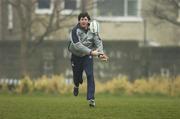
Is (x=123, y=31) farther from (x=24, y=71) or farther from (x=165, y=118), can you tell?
(x=165, y=118)

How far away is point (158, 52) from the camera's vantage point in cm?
3541

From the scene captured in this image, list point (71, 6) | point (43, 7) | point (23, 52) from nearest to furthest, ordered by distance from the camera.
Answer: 1. point (23, 52)
2. point (71, 6)
3. point (43, 7)

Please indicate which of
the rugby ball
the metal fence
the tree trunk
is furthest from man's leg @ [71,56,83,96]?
the metal fence

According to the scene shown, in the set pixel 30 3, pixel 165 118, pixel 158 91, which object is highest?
pixel 30 3

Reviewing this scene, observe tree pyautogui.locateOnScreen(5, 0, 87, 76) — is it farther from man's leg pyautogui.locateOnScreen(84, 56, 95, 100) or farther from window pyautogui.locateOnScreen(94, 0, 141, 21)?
man's leg pyautogui.locateOnScreen(84, 56, 95, 100)

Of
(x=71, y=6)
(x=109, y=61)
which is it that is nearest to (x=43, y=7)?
(x=71, y=6)

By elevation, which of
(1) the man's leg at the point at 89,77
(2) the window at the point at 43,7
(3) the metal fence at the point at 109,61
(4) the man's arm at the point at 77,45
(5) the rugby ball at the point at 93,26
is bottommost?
(3) the metal fence at the point at 109,61

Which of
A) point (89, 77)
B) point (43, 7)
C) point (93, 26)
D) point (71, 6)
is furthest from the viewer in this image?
point (43, 7)

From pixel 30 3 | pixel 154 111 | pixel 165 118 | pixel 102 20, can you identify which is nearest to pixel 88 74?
pixel 154 111

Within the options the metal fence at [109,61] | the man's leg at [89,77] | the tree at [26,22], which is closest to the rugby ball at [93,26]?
the man's leg at [89,77]

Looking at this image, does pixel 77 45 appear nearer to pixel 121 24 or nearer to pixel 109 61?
pixel 109 61

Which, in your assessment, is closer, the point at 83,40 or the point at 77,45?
the point at 77,45

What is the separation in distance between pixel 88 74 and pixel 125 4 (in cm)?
2638

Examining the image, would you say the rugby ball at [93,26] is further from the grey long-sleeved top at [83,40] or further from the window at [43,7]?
the window at [43,7]
